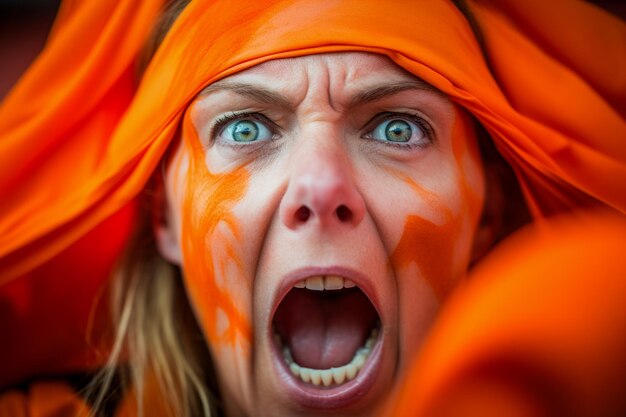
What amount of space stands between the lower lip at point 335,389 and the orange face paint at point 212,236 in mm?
115

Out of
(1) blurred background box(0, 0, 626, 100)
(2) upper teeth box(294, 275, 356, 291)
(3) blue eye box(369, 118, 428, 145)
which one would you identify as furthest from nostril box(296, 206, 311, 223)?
(1) blurred background box(0, 0, 626, 100)

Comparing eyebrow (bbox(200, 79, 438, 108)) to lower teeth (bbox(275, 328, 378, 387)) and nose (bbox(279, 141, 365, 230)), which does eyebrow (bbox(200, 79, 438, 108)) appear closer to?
nose (bbox(279, 141, 365, 230))

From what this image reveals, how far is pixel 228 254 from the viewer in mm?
1538

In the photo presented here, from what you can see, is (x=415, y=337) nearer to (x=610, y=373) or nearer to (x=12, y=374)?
(x=610, y=373)

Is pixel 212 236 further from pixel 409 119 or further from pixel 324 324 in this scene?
pixel 409 119

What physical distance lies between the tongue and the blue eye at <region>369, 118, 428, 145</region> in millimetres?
308

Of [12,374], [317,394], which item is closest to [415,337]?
[317,394]

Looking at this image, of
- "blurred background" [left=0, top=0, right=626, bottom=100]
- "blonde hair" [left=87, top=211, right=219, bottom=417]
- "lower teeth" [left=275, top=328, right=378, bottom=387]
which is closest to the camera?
"lower teeth" [left=275, top=328, right=378, bottom=387]

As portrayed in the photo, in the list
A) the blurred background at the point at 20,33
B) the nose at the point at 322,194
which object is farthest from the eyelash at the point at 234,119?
the blurred background at the point at 20,33

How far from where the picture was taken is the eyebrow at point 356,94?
4.97ft

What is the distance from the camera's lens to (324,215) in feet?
4.71

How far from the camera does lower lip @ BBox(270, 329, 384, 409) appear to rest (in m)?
1.51

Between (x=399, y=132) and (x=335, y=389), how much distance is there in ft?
1.57

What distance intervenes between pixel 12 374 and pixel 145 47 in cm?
77
